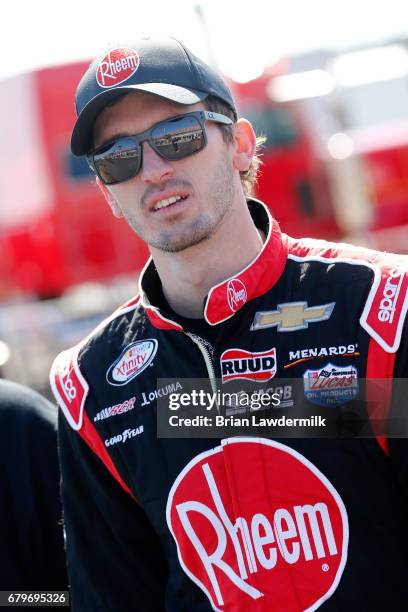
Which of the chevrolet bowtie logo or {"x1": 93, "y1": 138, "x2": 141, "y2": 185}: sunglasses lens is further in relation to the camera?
{"x1": 93, "y1": 138, "x2": 141, "y2": 185}: sunglasses lens

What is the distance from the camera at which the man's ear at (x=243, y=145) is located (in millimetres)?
2689

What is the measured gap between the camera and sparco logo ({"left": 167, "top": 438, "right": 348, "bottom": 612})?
89.2 inches

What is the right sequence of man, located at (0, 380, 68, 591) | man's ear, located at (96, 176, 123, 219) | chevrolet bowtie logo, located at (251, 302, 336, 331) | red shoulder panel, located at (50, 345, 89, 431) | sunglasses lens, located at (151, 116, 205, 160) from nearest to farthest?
chevrolet bowtie logo, located at (251, 302, 336, 331) → sunglasses lens, located at (151, 116, 205, 160) → red shoulder panel, located at (50, 345, 89, 431) → man's ear, located at (96, 176, 123, 219) → man, located at (0, 380, 68, 591)

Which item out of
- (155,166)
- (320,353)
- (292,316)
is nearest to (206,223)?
(155,166)

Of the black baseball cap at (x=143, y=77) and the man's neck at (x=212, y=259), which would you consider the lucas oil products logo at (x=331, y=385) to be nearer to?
the man's neck at (x=212, y=259)

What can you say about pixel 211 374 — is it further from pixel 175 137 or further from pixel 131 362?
pixel 175 137

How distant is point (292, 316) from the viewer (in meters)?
2.40

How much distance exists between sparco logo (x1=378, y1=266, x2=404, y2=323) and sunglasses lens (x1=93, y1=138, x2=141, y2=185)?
2.31 feet

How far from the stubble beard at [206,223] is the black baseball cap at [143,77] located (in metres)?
0.22

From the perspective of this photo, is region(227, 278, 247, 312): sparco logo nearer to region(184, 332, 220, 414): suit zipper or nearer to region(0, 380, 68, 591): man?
region(184, 332, 220, 414): suit zipper

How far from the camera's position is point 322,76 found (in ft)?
40.7

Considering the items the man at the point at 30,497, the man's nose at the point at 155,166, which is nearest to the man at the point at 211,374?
the man's nose at the point at 155,166

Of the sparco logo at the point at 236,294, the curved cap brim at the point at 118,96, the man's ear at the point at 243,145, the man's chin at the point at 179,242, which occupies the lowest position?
the sparco logo at the point at 236,294

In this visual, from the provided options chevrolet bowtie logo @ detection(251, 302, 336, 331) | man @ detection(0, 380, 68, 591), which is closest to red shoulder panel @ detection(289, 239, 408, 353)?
chevrolet bowtie logo @ detection(251, 302, 336, 331)
